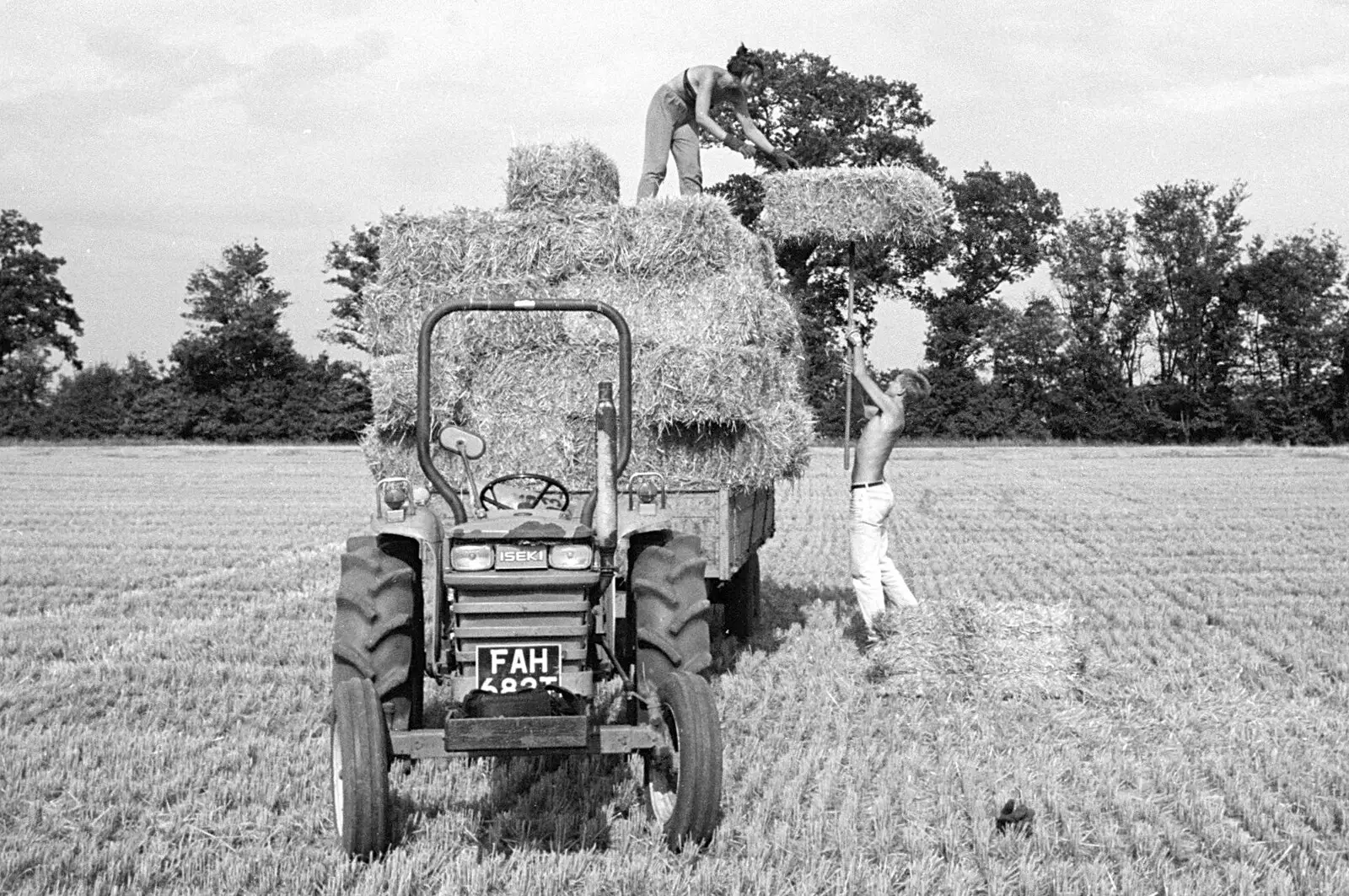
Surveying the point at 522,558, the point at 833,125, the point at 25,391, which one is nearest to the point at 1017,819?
the point at 522,558

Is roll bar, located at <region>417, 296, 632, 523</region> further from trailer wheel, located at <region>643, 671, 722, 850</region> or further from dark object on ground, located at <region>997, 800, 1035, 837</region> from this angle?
dark object on ground, located at <region>997, 800, 1035, 837</region>

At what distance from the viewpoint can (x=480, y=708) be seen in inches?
213

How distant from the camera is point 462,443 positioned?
19.0 feet

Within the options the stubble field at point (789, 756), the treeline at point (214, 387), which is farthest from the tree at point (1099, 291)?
the stubble field at point (789, 756)

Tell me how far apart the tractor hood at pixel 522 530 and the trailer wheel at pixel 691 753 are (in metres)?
0.67

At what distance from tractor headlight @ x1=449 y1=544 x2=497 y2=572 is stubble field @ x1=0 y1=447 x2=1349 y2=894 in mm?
1083

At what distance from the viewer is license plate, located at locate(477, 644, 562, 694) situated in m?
5.28

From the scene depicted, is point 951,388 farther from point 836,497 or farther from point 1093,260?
point 836,497

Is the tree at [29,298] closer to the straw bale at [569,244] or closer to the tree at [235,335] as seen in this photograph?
the tree at [235,335]

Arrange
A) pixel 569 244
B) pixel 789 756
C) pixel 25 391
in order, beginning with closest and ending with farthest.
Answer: pixel 789 756
pixel 569 244
pixel 25 391

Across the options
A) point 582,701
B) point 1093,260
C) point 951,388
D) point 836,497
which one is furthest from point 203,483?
point 1093,260

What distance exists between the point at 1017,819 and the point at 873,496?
392 centimetres

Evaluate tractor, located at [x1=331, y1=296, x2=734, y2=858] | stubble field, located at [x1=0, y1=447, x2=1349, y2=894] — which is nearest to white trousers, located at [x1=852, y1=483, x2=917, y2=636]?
stubble field, located at [x1=0, y1=447, x2=1349, y2=894]

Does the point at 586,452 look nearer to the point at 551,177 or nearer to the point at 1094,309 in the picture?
the point at 551,177
